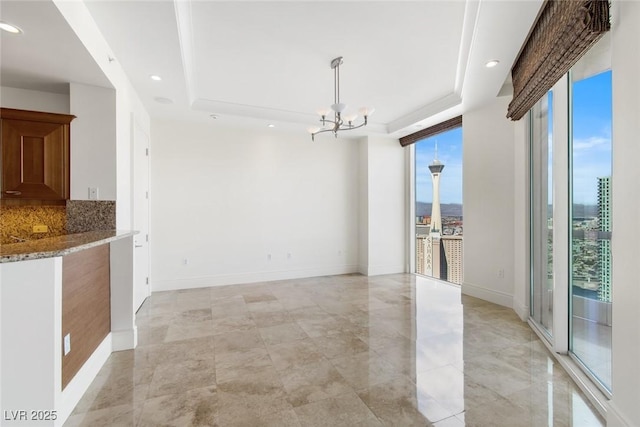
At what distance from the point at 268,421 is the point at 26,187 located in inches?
113

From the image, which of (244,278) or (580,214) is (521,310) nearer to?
(580,214)

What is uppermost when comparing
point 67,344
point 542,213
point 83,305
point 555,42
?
point 555,42

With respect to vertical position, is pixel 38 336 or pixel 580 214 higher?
pixel 580 214

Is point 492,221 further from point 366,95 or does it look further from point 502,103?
point 366,95

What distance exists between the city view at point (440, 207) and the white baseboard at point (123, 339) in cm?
486

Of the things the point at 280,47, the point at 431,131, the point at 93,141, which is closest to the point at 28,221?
the point at 93,141

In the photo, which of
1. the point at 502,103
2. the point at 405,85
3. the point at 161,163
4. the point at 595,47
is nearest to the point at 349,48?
the point at 405,85

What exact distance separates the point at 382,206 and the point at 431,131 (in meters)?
1.75

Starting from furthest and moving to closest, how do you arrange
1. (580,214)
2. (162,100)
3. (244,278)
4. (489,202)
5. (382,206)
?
1. (382,206)
2. (244,278)
3. (489,202)
4. (162,100)
5. (580,214)

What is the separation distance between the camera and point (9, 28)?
78.4 inches

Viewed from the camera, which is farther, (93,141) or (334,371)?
(93,141)

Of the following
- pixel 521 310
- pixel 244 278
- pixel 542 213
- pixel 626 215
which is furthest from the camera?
pixel 244 278

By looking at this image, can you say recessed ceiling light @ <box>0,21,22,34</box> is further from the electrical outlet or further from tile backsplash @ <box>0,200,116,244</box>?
the electrical outlet

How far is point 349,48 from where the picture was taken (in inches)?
119
